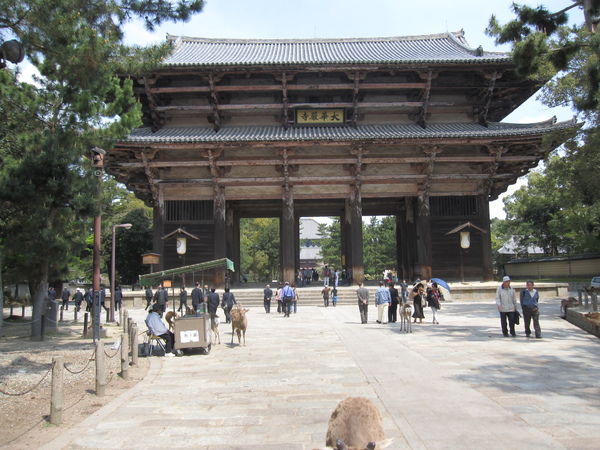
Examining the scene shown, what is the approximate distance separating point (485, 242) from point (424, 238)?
9.90ft

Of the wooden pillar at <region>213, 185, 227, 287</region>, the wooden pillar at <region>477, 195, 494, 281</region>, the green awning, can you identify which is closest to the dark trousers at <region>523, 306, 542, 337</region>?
the green awning

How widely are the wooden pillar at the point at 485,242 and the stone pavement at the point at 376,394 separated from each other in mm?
11451

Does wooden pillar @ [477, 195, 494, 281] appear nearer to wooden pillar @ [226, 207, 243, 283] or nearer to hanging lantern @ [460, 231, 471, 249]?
hanging lantern @ [460, 231, 471, 249]

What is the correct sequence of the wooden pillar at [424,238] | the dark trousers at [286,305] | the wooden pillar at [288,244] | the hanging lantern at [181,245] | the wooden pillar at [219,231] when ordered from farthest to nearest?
the wooden pillar at [288,244] → the wooden pillar at [424,238] → the wooden pillar at [219,231] → the hanging lantern at [181,245] → the dark trousers at [286,305]

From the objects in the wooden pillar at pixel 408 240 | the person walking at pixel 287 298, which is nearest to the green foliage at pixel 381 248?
the wooden pillar at pixel 408 240

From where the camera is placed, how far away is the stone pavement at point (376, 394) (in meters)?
4.76

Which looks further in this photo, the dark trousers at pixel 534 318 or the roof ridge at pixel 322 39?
the roof ridge at pixel 322 39

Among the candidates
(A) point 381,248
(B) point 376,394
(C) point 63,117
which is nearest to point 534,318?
(B) point 376,394

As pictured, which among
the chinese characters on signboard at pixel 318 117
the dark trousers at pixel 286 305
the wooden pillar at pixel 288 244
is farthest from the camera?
the chinese characters on signboard at pixel 318 117

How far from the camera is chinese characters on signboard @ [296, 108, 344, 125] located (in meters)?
23.2

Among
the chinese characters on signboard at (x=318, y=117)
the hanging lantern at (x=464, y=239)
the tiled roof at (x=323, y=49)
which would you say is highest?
the tiled roof at (x=323, y=49)

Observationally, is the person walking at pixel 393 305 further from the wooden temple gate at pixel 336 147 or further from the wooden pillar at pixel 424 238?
the wooden pillar at pixel 424 238

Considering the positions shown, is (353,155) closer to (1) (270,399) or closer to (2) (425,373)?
(2) (425,373)

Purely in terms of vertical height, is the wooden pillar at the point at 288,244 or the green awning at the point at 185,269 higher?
the wooden pillar at the point at 288,244
